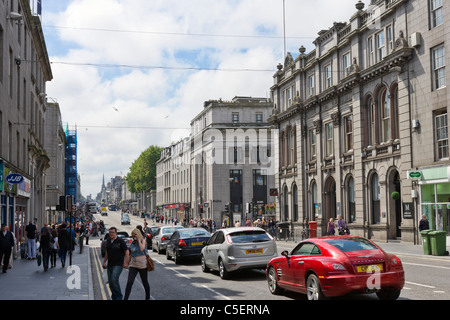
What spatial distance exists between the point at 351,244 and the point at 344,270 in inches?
43.0

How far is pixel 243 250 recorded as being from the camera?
1553 cm

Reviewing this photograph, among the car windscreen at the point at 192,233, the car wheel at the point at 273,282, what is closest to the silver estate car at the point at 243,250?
the car wheel at the point at 273,282

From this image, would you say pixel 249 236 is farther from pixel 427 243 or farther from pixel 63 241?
pixel 427 243

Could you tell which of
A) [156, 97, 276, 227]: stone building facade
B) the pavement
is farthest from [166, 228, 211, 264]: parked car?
[156, 97, 276, 227]: stone building facade

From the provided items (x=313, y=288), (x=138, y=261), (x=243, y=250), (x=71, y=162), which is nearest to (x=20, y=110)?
(x=243, y=250)

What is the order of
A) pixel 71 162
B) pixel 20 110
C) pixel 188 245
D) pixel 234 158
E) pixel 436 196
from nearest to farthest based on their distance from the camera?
pixel 188 245, pixel 436 196, pixel 20 110, pixel 234 158, pixel 71 162

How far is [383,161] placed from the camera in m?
31.4

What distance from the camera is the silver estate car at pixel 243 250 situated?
606 inches

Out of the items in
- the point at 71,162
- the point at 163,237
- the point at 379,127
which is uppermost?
the point at 71,162

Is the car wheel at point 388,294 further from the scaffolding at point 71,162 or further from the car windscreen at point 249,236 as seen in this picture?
the scaffolding at point 71,162

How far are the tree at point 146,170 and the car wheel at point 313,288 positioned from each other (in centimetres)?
11992

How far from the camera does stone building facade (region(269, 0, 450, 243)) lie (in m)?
26.9

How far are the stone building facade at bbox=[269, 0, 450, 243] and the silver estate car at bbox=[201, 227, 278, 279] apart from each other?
14059 millimetres
